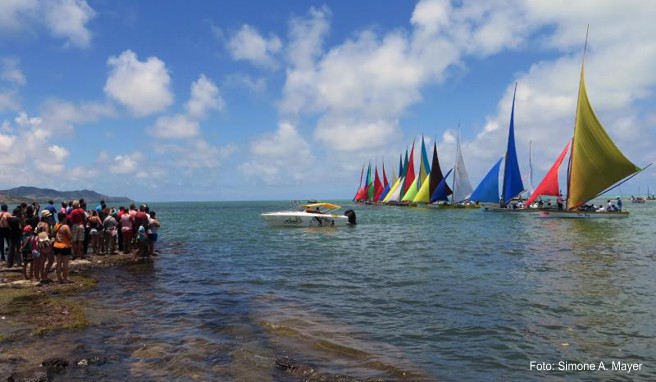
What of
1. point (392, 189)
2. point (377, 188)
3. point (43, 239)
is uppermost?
point (377, 188)

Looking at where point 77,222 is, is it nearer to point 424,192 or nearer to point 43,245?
point 43,245

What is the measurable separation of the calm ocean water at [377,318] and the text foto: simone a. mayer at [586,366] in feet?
0.32

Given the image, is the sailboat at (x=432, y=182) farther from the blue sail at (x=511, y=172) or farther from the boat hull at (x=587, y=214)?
the boat hull at (x=587, y=214)

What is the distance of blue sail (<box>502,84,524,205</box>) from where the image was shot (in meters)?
55.0

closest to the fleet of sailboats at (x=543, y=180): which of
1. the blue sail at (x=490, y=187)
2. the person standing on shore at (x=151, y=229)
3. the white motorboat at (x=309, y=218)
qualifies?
the blue sail at (x=490, y=187)

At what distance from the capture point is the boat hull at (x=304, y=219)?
35938 mm

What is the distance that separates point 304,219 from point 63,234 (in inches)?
979

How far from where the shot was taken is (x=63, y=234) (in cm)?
1165

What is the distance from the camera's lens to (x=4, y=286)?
11.6m

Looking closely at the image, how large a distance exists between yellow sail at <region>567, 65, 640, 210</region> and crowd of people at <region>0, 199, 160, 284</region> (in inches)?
1389

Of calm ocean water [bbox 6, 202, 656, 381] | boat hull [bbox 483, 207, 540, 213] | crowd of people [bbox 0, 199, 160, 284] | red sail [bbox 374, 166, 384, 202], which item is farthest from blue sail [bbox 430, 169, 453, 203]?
crowd of people [bbox 0, 199, 160, 284]

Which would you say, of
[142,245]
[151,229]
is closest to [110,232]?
[151,229]

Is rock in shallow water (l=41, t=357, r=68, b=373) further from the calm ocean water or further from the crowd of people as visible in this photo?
the crowd of people

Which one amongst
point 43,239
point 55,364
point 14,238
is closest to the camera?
point 55,364
